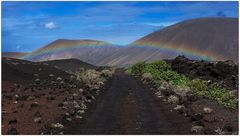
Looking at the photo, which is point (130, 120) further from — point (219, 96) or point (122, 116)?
point (219, 96)

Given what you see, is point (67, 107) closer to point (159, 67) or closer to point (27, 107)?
point (27, 107)

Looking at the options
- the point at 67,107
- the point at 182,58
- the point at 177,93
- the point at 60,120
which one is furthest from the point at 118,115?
the point at 182,58

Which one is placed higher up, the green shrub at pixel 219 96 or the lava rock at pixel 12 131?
the lava rock at pixel 12 131

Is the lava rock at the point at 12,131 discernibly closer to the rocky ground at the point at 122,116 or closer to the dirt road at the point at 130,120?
the rocky ground at the point at 122,116

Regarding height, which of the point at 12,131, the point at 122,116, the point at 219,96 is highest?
the point at 12,131

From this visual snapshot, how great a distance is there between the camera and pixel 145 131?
1959 cm

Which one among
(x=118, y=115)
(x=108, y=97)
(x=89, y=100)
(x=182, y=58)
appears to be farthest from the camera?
(x=182, y=58)

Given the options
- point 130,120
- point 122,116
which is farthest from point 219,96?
point 130,120

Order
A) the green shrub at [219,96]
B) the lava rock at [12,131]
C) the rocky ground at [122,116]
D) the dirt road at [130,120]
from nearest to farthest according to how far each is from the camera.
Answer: the lava rock at [12,131]
the dirt road at [130,120]
the rocky ground at [122,116]
the green shrub at [219,96]

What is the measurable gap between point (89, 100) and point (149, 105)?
5.01 m

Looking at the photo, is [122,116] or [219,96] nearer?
[122,116]

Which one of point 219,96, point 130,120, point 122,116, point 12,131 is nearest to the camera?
point 12,131

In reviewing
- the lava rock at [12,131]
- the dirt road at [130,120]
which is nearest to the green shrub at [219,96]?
the dirt road at [130,120]

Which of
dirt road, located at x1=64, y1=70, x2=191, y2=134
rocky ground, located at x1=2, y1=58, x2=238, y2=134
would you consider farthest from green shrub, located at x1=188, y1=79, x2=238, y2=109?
dirt road, located at x1=64, y1=70, x2=191, y2=134
